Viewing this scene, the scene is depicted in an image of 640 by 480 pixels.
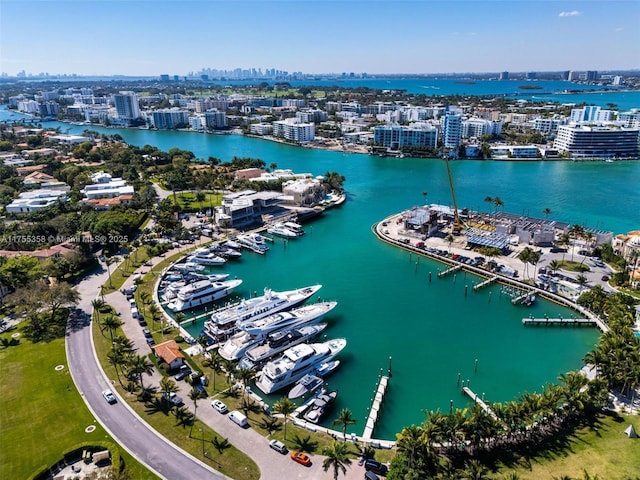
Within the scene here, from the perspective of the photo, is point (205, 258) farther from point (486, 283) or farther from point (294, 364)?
point (486, 283)

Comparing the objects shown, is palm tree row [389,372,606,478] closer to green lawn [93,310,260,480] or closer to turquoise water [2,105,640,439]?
turquoise water [2,105,640,439]

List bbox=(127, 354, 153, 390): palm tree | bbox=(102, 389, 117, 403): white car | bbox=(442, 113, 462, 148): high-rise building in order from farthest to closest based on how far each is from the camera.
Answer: bbox=(442, 113, 462, 148): high-rise building < bbox=(127, 354, 153, 390): palm tree < bbox=(102, 389, 117, 403): white car

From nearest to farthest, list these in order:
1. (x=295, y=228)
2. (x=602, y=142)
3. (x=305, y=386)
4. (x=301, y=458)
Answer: (x=301, y=458) < (x=305, y=386) < (x=295, y=228) < (x=602, y=142)

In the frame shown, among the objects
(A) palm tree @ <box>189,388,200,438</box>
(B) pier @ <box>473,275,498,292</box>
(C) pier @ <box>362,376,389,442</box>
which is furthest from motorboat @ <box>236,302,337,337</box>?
(B) pier @ <box>473,275,498,292</box>

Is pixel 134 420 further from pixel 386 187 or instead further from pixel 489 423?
pixel 386 187

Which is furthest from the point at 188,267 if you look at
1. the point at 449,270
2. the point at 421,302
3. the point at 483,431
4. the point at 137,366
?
the point at 483,431
